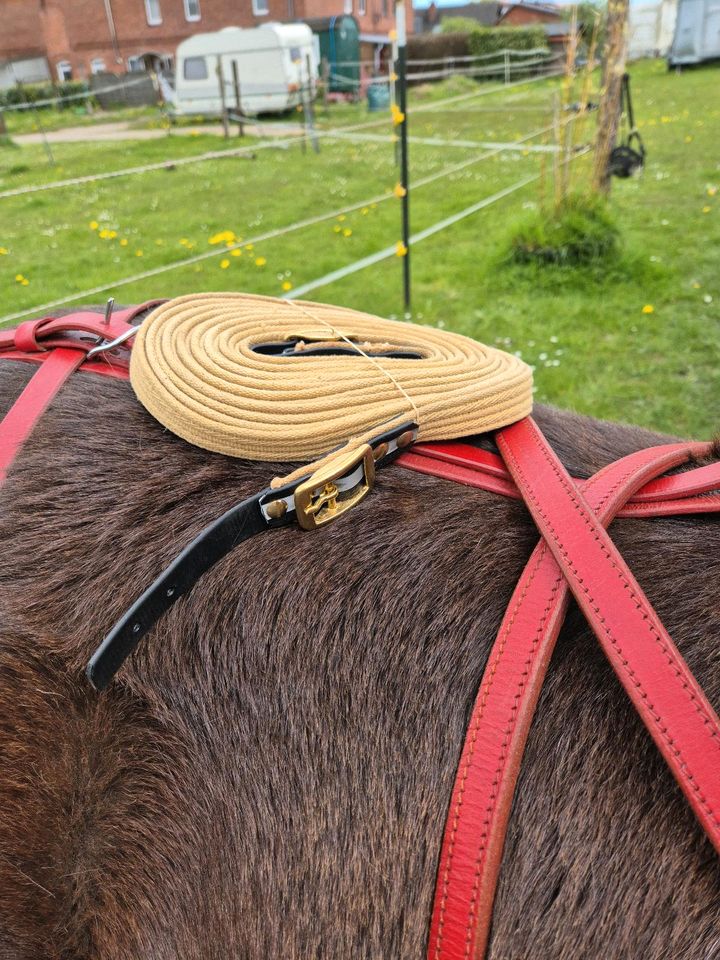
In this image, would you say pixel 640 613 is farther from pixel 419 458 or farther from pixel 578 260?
pixel 578 260

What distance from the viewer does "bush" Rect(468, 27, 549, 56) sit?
1193 inches

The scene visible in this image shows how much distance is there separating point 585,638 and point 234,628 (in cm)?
52

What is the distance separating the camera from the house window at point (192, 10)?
2784 centimetres

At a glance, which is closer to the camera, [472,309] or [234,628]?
[234,628]

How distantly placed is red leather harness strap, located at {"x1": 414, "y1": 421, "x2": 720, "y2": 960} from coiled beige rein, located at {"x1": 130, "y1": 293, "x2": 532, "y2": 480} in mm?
326

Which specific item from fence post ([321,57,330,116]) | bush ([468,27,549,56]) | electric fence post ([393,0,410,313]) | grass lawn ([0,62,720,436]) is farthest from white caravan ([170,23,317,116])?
electric fence post ([393,0,410,313])

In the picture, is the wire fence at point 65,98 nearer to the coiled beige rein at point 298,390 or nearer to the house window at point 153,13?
the house window at point 153,13

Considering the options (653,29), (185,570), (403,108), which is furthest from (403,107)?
(653,29)

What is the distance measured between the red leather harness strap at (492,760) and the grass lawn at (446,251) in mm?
3480

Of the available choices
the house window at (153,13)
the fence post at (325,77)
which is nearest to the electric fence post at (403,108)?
the fence post at (325,77)

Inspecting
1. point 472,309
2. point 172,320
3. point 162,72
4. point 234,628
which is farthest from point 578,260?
point 162,72

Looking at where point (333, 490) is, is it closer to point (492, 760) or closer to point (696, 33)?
point (492, 760)

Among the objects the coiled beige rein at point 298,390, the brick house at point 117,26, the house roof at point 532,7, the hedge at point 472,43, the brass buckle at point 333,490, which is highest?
the house roof at point 532,7

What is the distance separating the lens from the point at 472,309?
5.76 meters
